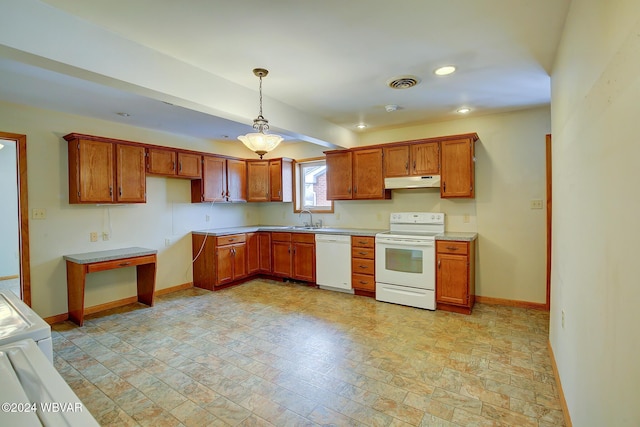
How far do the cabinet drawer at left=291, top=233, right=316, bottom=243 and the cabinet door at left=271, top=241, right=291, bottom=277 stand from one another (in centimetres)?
16

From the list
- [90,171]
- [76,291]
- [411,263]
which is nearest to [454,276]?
[411,263]

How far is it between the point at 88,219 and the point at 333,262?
11.0ft

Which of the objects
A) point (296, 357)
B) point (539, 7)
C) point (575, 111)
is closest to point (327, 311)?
point (296, 357)

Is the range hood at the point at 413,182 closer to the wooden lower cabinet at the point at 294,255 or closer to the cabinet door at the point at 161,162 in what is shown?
the wooden lower cabinet at the point at 294,255

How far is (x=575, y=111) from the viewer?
1715 millimetres

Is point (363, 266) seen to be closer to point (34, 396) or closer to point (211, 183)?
point (211, 183)

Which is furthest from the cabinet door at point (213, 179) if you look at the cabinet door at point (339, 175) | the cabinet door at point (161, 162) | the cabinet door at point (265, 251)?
the cabinet door at point (339, 175)

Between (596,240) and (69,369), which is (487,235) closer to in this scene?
(596,240)

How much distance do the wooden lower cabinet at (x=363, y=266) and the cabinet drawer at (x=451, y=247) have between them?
90 cm

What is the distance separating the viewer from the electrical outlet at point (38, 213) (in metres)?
3.52

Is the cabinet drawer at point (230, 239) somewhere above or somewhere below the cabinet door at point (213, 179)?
below

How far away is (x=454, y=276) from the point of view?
3742mm

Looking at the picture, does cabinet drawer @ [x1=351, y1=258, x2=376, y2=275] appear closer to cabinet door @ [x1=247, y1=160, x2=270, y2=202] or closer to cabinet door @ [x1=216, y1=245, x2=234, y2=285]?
cabinet door @ [x1=216, y1=245, x2=234, y2=285]

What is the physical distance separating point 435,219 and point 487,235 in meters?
0.70
